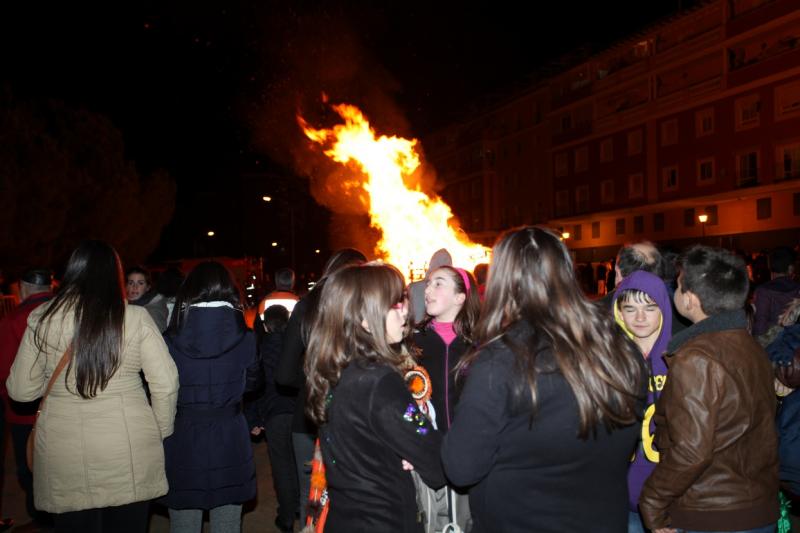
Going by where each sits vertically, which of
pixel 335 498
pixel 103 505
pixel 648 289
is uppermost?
pixel 648 289

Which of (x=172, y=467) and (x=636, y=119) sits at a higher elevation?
(x=636, y=119)

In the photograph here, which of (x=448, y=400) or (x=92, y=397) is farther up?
(x=92, y=397)

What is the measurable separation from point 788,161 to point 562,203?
1823cm

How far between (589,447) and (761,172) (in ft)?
116

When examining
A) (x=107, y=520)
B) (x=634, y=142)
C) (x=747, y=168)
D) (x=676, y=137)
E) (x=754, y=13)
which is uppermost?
(x=754, y=13)

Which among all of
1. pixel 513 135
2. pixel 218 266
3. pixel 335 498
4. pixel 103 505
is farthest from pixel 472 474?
pixel 513 135

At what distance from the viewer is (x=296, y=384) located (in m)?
4.59

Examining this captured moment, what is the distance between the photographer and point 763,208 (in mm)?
33031

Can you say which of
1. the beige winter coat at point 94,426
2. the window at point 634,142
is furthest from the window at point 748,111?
the beige winter coat at point 94,426

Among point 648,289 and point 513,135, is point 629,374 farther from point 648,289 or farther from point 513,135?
point 513,135

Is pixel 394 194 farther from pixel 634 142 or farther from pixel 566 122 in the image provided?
pixel 566 122

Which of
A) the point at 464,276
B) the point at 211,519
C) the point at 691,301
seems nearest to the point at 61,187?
the point at 211,519

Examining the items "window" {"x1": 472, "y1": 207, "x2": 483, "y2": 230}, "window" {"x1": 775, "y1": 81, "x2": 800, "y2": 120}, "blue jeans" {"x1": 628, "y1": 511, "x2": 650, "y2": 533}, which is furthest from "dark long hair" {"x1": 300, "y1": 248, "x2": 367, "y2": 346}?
"window" {"x1": 472, "y1": 207, "x2": 483, "y2": 230}

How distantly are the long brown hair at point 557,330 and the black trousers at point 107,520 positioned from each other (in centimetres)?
248
